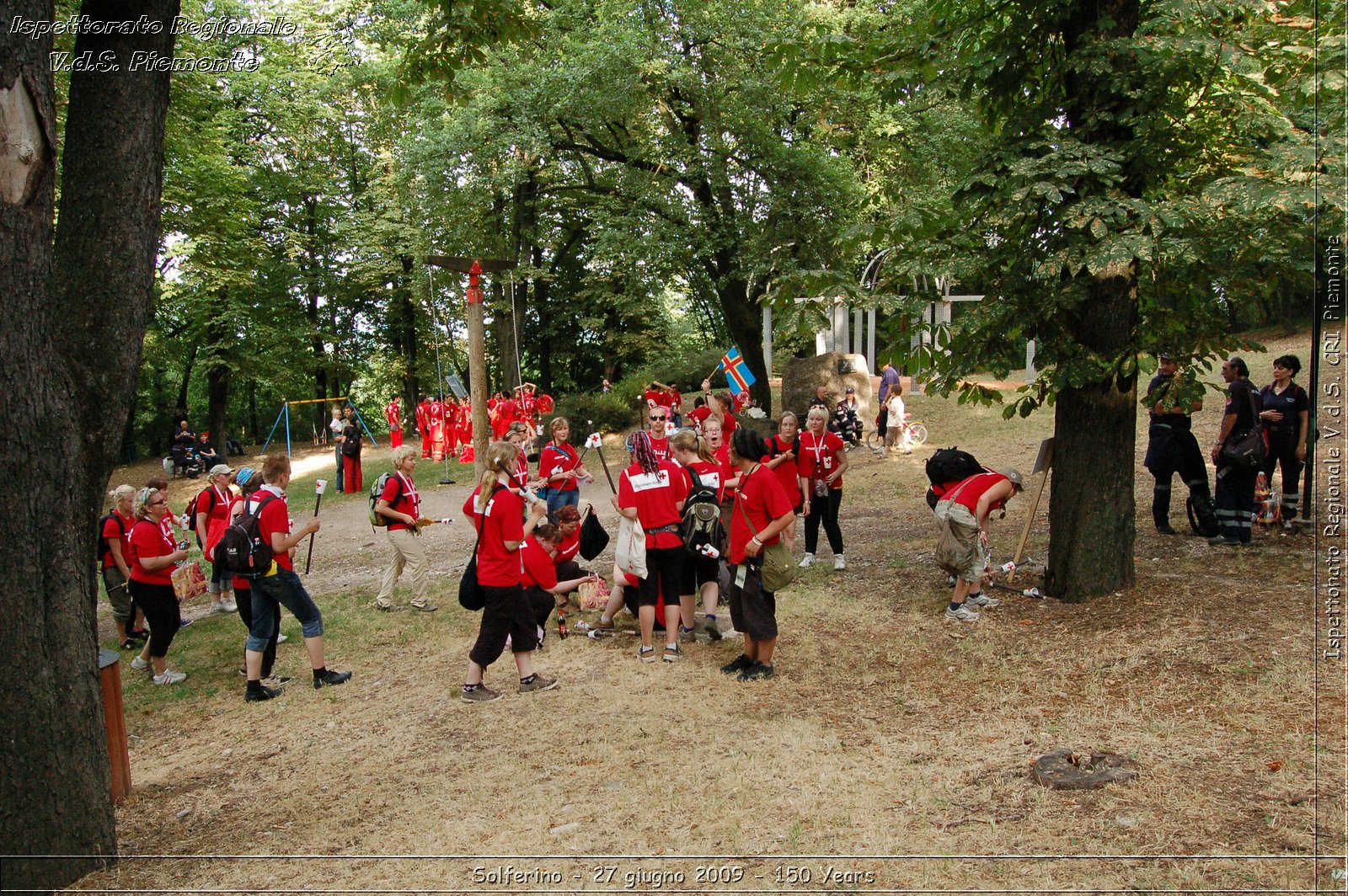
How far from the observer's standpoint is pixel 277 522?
6426mm

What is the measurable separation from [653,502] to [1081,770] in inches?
130

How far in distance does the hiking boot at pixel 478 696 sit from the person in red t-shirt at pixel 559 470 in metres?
2.52

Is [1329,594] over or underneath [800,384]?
underneath

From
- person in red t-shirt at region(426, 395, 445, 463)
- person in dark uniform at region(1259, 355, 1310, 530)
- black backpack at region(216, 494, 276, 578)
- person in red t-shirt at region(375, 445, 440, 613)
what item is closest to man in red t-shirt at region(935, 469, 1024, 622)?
person in dark uniform at region(1259, 355, 1310, 530)

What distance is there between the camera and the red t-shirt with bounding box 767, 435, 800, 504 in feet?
27.2

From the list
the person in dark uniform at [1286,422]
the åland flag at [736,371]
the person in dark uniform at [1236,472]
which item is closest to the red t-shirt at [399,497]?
the person in dark uniform at [1236,472]

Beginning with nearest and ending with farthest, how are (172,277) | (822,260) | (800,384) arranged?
(822,260), (800,384), (172,277)

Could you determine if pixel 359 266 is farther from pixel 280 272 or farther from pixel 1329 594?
pixel 1329 594

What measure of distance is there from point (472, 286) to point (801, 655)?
8.73 meters

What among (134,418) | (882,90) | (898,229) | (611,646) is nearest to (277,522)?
(611,646)

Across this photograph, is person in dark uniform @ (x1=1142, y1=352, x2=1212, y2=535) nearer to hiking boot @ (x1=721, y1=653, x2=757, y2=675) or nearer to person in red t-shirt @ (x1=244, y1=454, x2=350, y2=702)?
hiking boot @ (x1=721, y1=653, x2=757, y2=675)

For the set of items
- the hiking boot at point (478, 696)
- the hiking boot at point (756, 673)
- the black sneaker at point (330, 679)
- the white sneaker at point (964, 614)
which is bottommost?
the black sneaker at point (330, 679)

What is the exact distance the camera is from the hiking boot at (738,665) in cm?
642

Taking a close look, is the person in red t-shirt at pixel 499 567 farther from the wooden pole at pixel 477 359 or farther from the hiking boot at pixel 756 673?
the wooden pole at pixel 477 359
